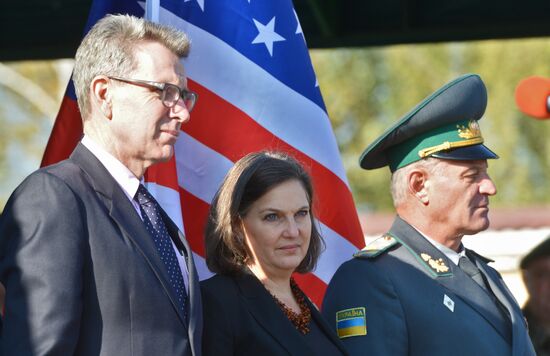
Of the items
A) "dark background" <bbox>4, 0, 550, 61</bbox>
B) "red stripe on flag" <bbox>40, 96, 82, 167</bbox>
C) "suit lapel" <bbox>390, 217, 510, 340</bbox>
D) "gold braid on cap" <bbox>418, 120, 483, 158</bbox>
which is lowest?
"suit lapel" <bbox>390, 217, 510, 340</bbox>

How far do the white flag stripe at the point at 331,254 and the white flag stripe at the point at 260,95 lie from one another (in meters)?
0.23

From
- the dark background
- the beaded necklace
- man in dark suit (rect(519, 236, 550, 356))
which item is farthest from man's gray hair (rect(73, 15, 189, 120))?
man in dark suit (rect(519, 236, 550, 356))

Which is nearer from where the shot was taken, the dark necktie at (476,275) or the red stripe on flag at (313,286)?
the dark necktie at (476,275)

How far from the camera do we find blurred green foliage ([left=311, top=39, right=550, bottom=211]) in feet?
67.6

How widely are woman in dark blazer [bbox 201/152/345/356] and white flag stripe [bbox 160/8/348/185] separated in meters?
0.91

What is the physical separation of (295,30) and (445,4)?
3.84ft

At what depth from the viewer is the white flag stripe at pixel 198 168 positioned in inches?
163

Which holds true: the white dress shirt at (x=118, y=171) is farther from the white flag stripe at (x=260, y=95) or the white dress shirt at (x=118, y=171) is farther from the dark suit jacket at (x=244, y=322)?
the white flag stripe at (x=260, y=95)

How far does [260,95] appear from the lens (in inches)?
171

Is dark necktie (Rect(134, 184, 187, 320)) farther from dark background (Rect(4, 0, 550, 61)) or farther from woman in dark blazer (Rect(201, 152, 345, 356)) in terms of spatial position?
dark background (Rect(4, 0, 550, 61))

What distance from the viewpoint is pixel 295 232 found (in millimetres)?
3316

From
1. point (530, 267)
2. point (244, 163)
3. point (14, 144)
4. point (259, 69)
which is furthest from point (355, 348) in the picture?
point (14, 144)

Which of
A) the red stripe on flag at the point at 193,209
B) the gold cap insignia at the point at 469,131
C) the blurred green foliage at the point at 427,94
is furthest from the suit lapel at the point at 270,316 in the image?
the blurred green foliage at the point at 427,94

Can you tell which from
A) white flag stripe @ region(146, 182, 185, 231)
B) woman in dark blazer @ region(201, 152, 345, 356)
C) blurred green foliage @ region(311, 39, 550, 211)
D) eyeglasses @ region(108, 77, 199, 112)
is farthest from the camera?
blurred green foliage @ region(311, 39, 550, 211)
